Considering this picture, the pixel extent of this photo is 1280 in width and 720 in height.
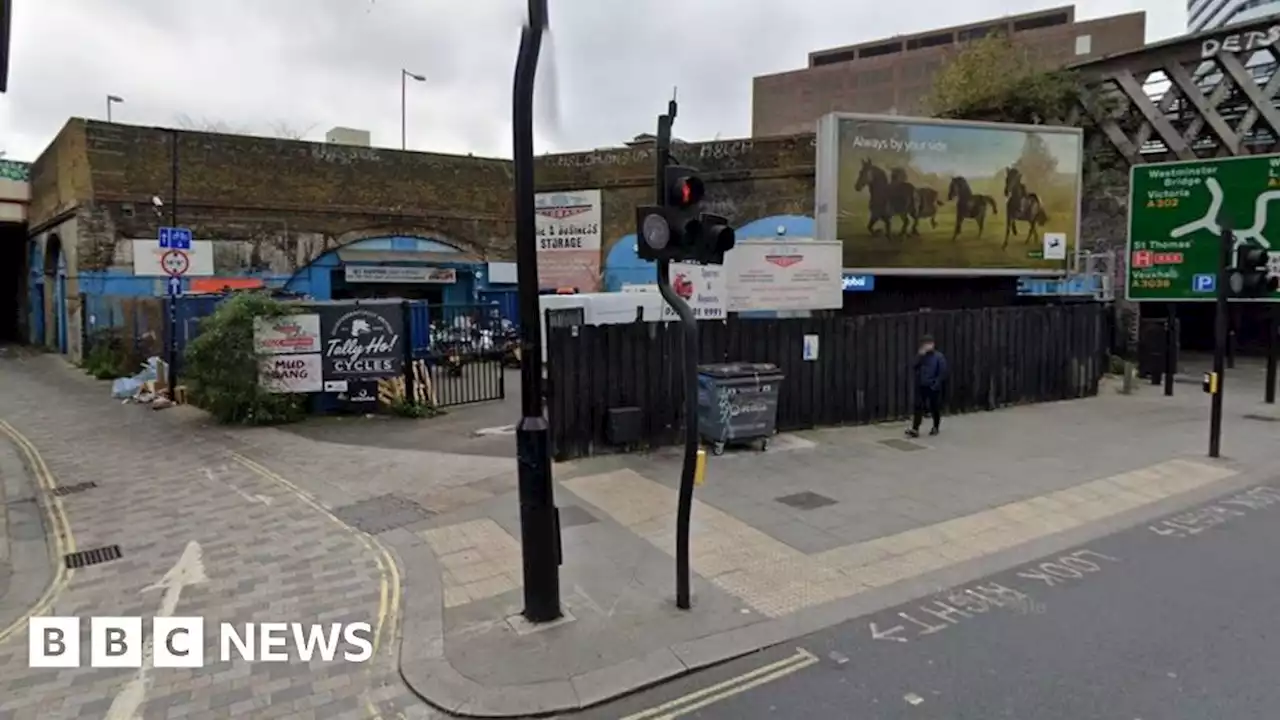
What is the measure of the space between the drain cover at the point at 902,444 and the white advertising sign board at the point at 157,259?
1966cm

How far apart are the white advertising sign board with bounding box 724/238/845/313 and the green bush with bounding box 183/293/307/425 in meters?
7.67

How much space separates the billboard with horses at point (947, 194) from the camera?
1562cm

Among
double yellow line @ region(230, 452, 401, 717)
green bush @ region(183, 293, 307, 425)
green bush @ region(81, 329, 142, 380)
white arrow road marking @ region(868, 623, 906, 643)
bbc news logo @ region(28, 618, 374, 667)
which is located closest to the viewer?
→ bbc news logo @ region(28, 618, 374, 667)

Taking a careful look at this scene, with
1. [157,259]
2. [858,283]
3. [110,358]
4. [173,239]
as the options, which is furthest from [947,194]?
[157,259]

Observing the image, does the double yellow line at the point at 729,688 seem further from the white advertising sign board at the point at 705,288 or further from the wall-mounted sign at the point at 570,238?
the wall-mounted sign at the point at 570,238

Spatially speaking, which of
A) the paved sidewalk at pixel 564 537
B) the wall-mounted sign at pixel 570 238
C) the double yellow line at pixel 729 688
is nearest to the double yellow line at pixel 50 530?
the paved sidewalk at pixel 564 537

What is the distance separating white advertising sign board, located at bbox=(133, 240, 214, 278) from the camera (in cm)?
2145

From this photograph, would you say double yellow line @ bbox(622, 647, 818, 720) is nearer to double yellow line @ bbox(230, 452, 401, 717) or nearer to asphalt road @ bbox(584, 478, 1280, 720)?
asphalt road @ bbox(584, 478, 1280, 720)

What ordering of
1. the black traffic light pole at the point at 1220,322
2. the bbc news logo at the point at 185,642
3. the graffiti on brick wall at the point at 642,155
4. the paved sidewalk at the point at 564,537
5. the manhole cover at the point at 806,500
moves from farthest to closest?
the graffiti on brick wall at the point at 642,155 < the black traffic light pole at the point at 1220,322 < the manhole cover at the point at 806,500 < the bbc news logo at the point at 185,642 < the paved sidewalk at the point at 564,537

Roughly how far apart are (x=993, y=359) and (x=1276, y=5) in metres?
92.6

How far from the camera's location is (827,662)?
15.5ft

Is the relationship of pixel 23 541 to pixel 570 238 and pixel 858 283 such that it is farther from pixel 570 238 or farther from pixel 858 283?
pixel 570 238

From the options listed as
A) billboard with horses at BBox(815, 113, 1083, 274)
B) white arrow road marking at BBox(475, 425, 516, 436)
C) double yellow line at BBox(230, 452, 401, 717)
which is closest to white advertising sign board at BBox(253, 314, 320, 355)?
white arrow road marking at BBox(475, 425, 516, 436)

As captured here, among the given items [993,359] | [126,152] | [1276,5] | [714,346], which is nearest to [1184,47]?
[993,359]
